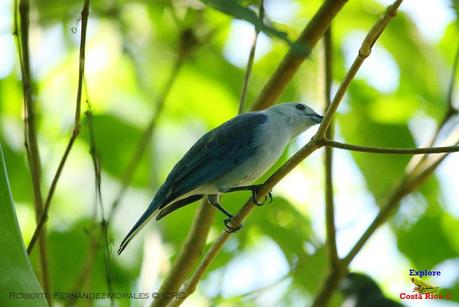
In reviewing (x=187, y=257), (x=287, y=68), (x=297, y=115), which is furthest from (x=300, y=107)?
(x=187, y=257)

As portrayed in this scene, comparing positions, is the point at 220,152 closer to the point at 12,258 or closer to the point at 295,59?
the point at 295,59

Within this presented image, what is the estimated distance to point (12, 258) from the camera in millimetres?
2209

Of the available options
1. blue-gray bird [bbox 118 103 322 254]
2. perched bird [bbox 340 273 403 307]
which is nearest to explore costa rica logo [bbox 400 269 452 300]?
perched bird [bbox 340 273 403 307]

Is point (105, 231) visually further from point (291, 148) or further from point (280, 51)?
point (280, 51)

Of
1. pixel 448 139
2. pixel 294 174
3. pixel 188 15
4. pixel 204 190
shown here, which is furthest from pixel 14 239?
pixel 294 174

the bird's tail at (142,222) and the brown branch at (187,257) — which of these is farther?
the bird's tail at (142,222)

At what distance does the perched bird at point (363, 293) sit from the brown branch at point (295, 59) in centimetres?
152

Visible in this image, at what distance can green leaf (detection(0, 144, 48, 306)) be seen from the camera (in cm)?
213

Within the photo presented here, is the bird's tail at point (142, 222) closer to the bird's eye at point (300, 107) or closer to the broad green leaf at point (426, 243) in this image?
the bird's eye at point (300, 107)

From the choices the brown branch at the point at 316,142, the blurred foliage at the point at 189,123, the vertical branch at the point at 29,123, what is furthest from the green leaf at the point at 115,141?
the brown branch at the point at 316,142

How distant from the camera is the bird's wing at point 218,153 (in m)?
4.28

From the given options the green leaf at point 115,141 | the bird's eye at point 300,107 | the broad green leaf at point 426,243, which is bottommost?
the broad green leaf at point 426,243

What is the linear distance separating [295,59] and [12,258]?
2.23 meters

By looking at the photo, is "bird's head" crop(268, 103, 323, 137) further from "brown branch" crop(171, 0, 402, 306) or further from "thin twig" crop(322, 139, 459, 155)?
"thin twig" crop(322, 139, 459, 155)
